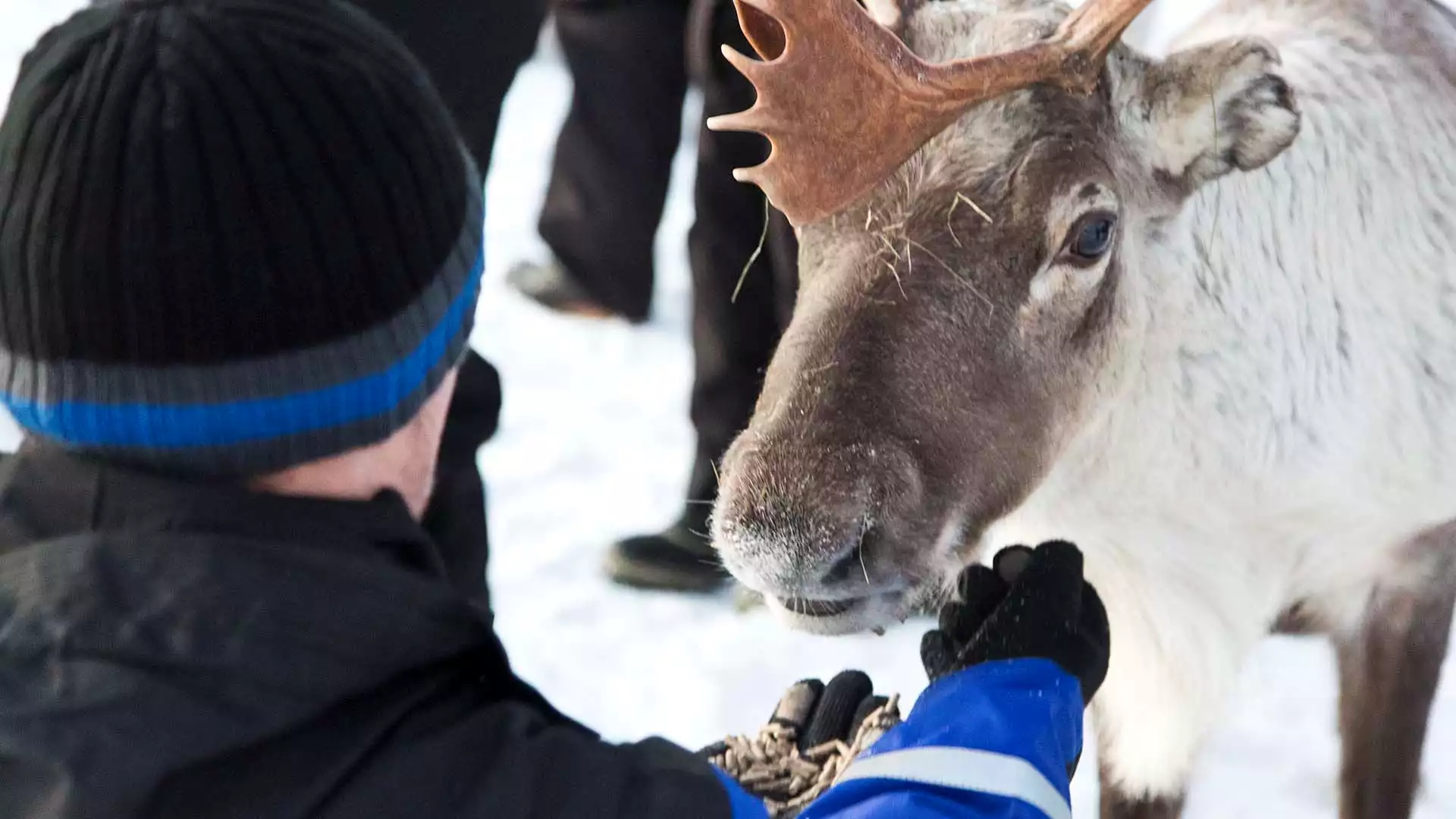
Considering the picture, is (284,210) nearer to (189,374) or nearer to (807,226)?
(189,374)

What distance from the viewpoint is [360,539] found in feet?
3.59

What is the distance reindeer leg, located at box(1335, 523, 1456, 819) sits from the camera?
7.25ft

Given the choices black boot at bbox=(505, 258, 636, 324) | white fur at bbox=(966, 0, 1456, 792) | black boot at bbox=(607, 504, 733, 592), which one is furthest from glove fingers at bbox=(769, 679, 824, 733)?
black boot at bbox=(505, 258, 636, 324)

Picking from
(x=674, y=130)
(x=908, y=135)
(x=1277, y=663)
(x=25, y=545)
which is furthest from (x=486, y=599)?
(x=674, y=130)

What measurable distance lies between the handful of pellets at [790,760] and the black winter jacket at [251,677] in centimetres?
55

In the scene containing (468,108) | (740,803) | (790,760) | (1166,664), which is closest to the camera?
(740,803)

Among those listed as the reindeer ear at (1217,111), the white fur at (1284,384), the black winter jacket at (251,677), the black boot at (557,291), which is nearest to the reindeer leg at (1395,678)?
the white fur at (1284,384)

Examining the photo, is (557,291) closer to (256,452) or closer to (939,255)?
(939,255)

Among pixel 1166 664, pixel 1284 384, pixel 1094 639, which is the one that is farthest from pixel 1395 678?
pixel 1094 639

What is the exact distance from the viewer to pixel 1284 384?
6.16 ft

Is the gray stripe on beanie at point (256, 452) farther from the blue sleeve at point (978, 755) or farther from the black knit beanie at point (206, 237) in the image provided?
the blue sleeve at point (978, 755)

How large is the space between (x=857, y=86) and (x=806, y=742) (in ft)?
2.66

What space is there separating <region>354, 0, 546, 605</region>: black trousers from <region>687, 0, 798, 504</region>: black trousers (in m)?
0.60

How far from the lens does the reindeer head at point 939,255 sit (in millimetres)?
1498
